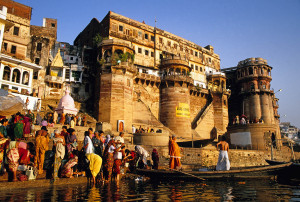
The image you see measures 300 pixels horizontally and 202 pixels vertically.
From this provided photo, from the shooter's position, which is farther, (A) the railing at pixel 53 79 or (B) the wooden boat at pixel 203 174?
(A) the railing at pixel 53 79

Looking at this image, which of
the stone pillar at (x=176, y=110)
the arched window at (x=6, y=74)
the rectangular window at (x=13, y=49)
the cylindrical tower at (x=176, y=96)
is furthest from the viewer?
the cylindrical tower at (x=176, y=96)

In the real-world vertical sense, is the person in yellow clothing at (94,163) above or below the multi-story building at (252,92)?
below

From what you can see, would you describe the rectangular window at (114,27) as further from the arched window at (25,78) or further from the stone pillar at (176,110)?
the arched window at (25,78)

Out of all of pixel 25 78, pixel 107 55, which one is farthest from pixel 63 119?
pixel 25 78

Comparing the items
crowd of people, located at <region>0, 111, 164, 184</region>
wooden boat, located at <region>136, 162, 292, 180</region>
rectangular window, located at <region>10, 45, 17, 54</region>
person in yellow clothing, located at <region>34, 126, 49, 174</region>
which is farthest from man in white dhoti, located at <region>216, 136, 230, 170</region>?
rectangular window, located at <region>10, 45, 17, 54</region>

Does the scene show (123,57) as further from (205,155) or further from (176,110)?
(205,155)

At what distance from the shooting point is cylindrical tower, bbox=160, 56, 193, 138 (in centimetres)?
3234

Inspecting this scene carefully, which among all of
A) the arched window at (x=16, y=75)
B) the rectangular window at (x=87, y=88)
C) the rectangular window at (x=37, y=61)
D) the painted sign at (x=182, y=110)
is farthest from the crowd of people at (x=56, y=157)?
the rectangular window at (x=37, y=61)

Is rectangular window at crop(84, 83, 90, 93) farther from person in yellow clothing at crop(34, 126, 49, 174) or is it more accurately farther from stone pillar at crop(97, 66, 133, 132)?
person in yellow clothing at crop(34, 126, 49, 174)

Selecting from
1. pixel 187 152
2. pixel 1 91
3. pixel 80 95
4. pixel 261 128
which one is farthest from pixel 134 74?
pixel 1 91

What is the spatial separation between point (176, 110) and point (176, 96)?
2.05 metres

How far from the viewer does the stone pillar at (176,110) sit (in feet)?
105

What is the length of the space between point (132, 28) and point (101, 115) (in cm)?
1555

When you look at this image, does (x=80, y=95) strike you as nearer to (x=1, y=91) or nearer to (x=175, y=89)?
(x=175, y=89)
